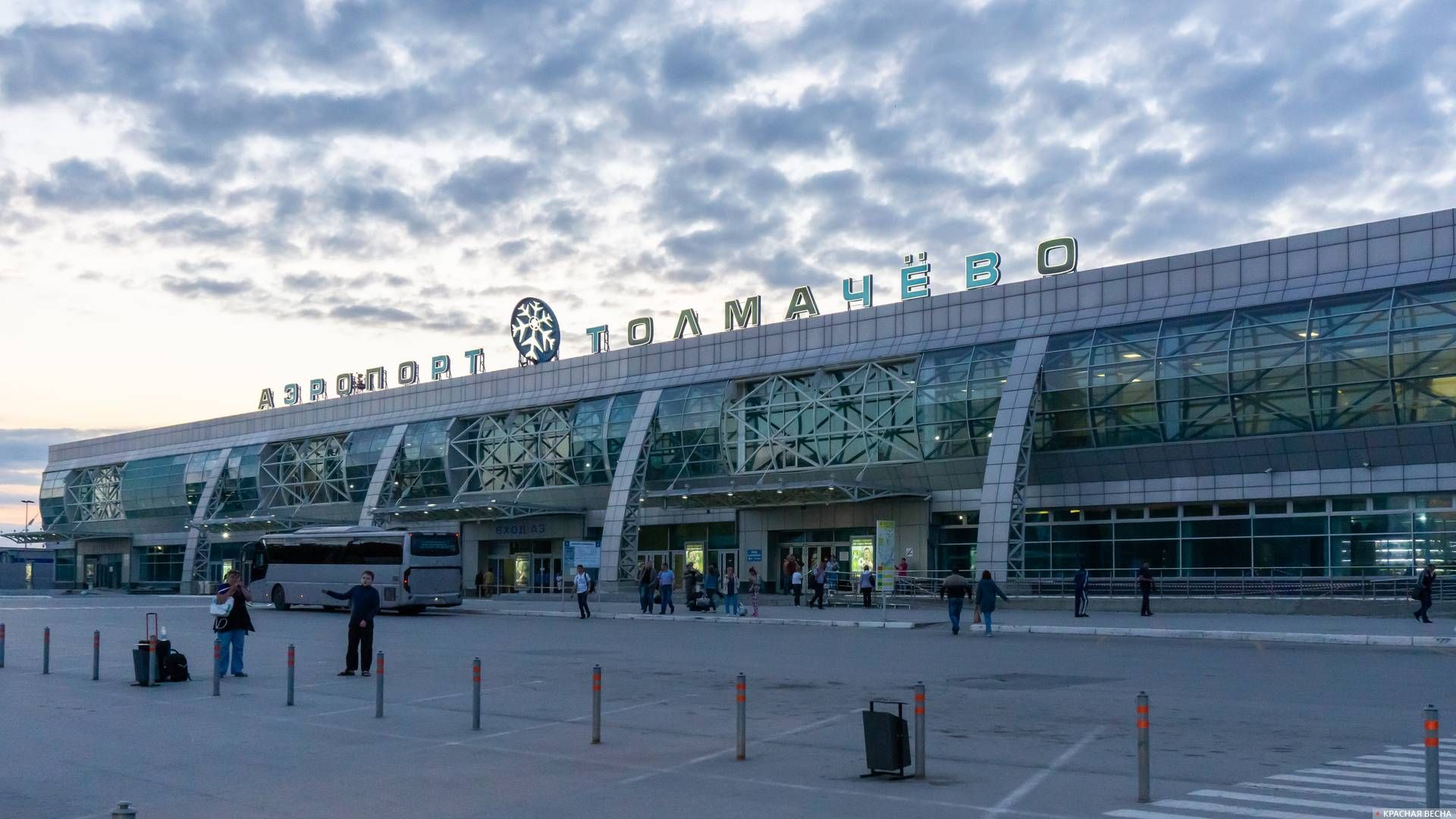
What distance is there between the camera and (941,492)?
4919cm

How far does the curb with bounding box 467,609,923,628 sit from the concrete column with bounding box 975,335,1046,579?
8689 millimetres

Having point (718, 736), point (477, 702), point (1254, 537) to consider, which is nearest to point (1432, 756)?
point (718, 736)

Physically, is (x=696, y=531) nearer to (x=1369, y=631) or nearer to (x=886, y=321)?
(x=886, y=321)

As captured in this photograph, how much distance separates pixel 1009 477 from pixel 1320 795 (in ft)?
114

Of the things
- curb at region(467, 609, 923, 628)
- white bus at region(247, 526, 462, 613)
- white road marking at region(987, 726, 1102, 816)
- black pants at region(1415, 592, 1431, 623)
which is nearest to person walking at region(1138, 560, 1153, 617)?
curb at region(467, 609, 923, 628)

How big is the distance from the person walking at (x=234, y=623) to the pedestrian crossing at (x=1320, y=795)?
15.0 m

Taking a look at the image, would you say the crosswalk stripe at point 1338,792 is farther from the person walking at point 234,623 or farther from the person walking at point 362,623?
the person walking at point 234,623

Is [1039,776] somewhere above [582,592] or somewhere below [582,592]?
above

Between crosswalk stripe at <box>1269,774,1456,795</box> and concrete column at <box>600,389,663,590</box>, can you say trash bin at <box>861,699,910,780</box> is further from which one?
concrete column at <box>600,389,663,590</box>

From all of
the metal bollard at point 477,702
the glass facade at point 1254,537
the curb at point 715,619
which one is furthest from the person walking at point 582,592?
the metal bollard at point 477,702

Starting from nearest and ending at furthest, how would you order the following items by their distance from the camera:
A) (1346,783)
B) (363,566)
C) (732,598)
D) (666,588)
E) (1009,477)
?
(1346,783) → (732,598) → (666,588) → (1009,477) → (363,566)

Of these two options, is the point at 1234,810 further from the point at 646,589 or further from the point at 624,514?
the point at 624,514

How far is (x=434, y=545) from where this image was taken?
45.5m

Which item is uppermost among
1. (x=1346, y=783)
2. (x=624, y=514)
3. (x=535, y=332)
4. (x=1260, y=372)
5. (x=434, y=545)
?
(x=535, y=332)
